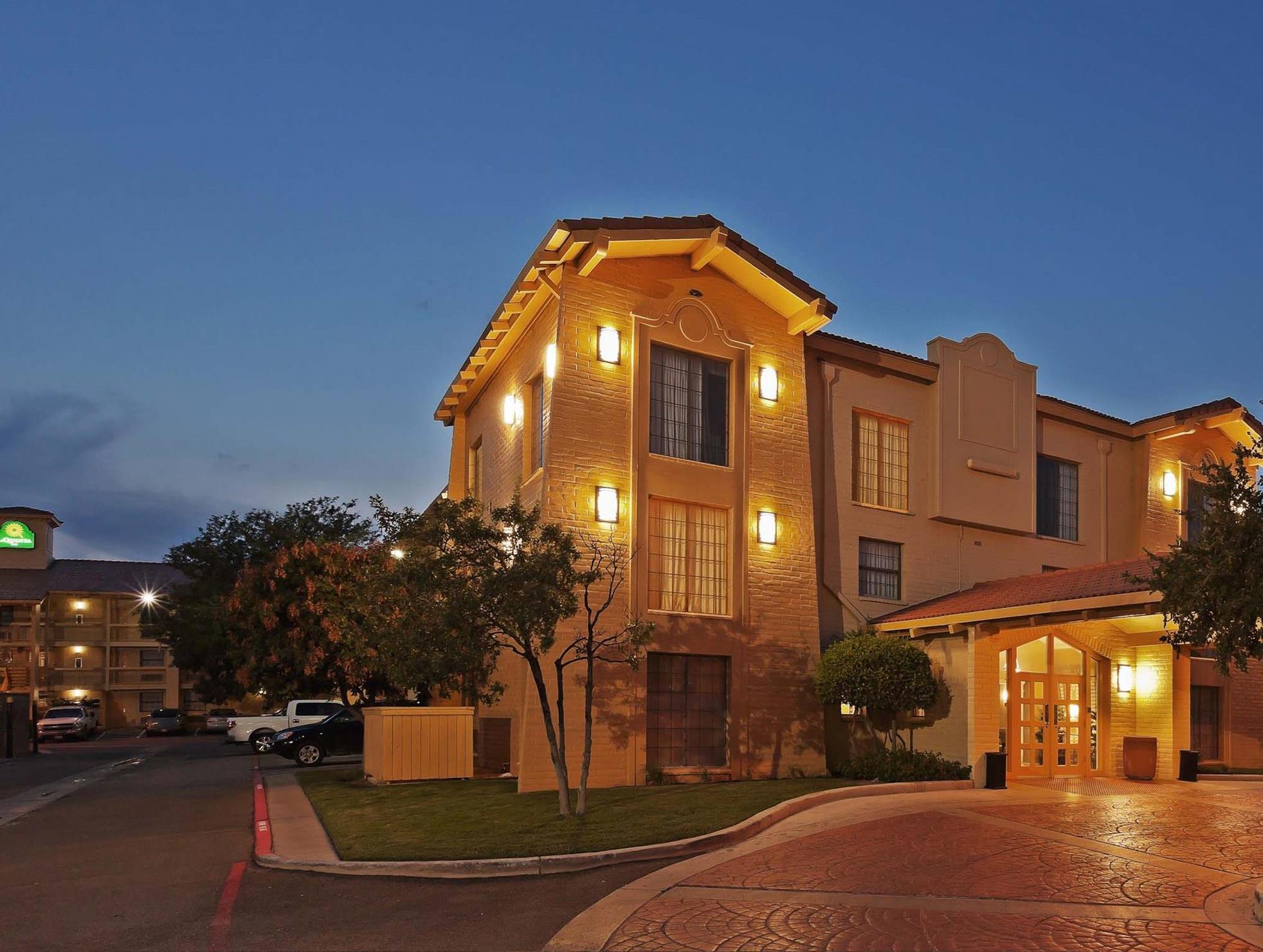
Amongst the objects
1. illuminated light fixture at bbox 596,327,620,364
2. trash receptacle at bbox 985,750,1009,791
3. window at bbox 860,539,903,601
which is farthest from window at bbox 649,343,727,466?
trash receptacle at bbox 985,750,1009,791

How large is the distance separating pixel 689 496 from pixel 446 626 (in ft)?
25.4

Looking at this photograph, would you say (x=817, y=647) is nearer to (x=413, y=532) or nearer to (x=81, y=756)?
(x=413, y=532)

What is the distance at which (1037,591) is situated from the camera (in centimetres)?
2053

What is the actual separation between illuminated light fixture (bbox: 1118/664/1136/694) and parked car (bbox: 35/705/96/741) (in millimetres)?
47635

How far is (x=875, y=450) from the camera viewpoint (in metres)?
24.8

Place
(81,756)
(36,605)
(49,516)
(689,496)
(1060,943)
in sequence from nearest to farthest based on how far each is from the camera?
1. (1060,943)
2. (689,496)
3. (81,756)
4. (36,605)
5. (49,516)

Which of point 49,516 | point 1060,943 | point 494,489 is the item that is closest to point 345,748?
point 494,489

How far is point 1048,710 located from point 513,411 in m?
12.8

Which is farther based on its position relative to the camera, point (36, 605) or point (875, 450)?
point (36, 605)

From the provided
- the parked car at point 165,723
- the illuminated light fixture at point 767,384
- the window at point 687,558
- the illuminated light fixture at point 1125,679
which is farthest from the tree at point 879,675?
the parked car at point 165,723

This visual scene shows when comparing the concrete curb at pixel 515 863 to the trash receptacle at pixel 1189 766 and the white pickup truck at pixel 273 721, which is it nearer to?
the trash receptacle at pixel 1189 766

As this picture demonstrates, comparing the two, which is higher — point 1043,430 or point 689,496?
point 1043,430

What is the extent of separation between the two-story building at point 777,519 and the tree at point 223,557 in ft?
→ 66.0

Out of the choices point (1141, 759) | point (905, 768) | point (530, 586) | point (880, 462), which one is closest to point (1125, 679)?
point (1141, 759)
